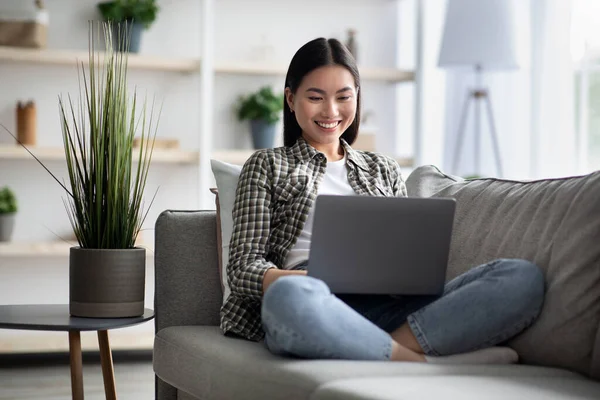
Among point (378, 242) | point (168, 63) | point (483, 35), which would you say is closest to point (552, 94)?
point (483, 35)

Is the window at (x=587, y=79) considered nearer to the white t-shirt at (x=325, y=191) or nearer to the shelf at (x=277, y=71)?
the shelf at (x=277, y=71)

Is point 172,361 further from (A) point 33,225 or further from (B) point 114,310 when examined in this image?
(A) point 33,225

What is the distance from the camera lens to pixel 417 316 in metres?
1.89

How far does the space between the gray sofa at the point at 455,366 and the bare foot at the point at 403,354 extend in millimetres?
40

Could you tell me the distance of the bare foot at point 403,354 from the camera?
1826mm

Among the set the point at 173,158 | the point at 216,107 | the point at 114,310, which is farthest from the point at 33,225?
the point at 114,310

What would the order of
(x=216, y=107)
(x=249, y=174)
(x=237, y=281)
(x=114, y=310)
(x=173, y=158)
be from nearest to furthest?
(x=237, y=281), (x=249, y=174), (x=114, y=310), (x=173, y=158), (x=216, y=107)

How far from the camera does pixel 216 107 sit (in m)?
4.66

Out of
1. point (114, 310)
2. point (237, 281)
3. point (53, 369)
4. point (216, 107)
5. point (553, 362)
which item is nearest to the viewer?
point (553, 362)

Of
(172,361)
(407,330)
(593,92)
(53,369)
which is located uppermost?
(593,92)

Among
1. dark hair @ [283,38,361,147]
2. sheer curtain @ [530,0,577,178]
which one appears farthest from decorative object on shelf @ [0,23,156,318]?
sheer curtain @ [530,0,577,178]

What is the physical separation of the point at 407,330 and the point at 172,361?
2.06 feet

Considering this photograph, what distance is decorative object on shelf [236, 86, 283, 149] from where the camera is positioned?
4.49 metres

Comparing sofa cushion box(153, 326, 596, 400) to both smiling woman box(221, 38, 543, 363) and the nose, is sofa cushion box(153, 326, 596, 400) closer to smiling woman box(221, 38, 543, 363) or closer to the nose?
smiling woman box(221, 38, 543, 363)
